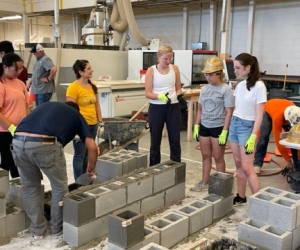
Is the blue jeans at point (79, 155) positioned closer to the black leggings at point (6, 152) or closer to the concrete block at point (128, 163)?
the concrete block at point (128, 163)

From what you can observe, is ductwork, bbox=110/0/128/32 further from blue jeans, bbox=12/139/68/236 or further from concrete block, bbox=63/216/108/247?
concrete block, bbox=63/216/108/247

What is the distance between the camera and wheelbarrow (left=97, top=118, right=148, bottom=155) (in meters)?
3.65

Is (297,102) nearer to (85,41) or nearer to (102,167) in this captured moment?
(102,167)

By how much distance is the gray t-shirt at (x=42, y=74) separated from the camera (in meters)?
5.07

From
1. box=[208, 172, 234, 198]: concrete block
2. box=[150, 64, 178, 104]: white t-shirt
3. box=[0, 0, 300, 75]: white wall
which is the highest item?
box=[0, 0, 300, 75]: white wall

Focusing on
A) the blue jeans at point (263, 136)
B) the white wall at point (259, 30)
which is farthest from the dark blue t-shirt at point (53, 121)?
the white wall at point (259, 30)

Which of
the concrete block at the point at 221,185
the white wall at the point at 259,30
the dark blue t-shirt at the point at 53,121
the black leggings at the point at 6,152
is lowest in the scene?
the concrete block at the point at 221,185

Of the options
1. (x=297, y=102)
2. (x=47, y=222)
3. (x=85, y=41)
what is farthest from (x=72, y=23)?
(x=47, y=222)

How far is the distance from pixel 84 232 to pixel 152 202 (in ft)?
2.21

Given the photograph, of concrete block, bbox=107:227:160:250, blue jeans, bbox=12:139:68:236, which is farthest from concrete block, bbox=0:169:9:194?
concrete block, bbox=107:227:160:250

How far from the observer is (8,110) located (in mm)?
2885

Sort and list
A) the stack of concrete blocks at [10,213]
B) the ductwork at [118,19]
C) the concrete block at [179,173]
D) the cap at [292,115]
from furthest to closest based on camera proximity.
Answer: the ductwork at [118,19], the cap at [292,115], the concrete block at [179,173], the stack of concrete blocks at [10,213]

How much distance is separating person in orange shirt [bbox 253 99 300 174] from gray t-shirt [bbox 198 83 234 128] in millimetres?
813

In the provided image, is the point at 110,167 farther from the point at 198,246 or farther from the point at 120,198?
the point at 198,246
